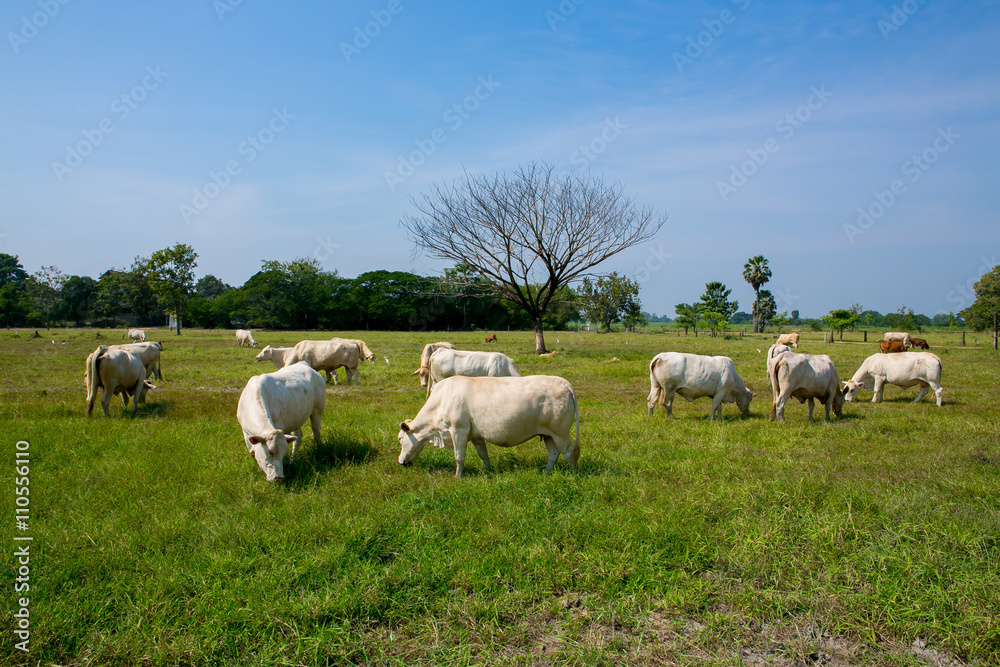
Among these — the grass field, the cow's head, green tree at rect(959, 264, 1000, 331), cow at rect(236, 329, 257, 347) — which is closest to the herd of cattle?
the cow's head

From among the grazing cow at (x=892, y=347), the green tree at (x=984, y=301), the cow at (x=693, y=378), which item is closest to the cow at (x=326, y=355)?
the cow at (x=693, y=378)

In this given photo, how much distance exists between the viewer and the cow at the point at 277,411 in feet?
21.6

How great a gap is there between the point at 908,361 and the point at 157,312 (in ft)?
263

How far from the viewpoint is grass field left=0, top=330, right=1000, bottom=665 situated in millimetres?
3857

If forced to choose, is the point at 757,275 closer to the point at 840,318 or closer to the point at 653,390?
the point at 840,318

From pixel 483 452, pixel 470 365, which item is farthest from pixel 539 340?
pixel 483 452

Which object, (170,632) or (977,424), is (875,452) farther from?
(170,632)

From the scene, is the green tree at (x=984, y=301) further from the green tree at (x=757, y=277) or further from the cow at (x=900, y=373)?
the cow at (x=900, y=373)

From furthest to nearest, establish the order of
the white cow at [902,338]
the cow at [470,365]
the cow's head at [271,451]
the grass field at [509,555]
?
1. the white cow at [902,338]
2. the cow at [470,365]
3. the cow's head at [271,451]
4. the grass field at [509,555]

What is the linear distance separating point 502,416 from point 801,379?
23.5ft

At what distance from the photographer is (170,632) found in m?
3.90

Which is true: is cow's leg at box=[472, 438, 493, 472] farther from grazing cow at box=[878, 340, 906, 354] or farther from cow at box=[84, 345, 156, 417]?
grazing cow at box=[878, 340, 906, 354]

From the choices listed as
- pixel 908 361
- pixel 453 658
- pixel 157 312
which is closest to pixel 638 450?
pixel 453 658

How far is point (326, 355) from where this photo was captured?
691 inches
